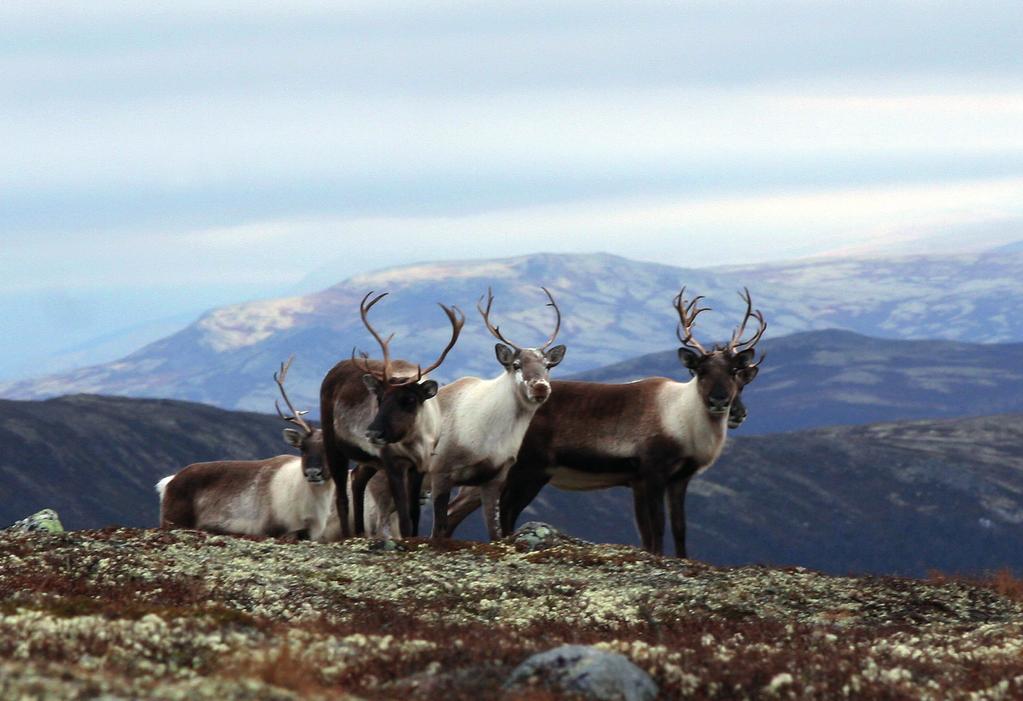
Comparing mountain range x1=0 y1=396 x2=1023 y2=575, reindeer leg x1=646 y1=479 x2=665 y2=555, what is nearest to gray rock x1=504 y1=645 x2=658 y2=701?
reindeer leg x1=646 y1=479 x2=665 y2=555

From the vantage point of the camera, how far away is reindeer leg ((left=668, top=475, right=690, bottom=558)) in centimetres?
2520

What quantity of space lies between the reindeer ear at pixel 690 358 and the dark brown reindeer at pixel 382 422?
363 centimetres

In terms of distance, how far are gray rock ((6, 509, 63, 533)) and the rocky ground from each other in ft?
10.5

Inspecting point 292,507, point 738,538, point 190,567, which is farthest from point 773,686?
point 738,538

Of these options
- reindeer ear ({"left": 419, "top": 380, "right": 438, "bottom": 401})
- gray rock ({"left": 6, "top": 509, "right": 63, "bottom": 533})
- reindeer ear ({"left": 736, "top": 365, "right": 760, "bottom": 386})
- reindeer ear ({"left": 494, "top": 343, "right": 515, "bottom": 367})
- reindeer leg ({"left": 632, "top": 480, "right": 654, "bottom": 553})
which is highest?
reindeer ear ({"left": 494, "top": 343, "right": 515, "bottom": 367})

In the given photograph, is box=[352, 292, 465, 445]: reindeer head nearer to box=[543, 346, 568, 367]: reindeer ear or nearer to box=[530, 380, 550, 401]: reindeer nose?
box=[530, 380, 550, 401]: reindeer nose

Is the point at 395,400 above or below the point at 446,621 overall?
above

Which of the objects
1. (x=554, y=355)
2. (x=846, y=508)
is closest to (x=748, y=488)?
(x=846, y=508)

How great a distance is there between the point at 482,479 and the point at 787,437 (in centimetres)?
17878

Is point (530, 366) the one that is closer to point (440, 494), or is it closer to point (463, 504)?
point (440, 494)

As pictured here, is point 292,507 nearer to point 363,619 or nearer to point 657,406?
point 657,406

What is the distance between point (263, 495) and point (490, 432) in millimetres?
5835

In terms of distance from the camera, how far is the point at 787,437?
655ft

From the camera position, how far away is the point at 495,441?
79.5 ft
